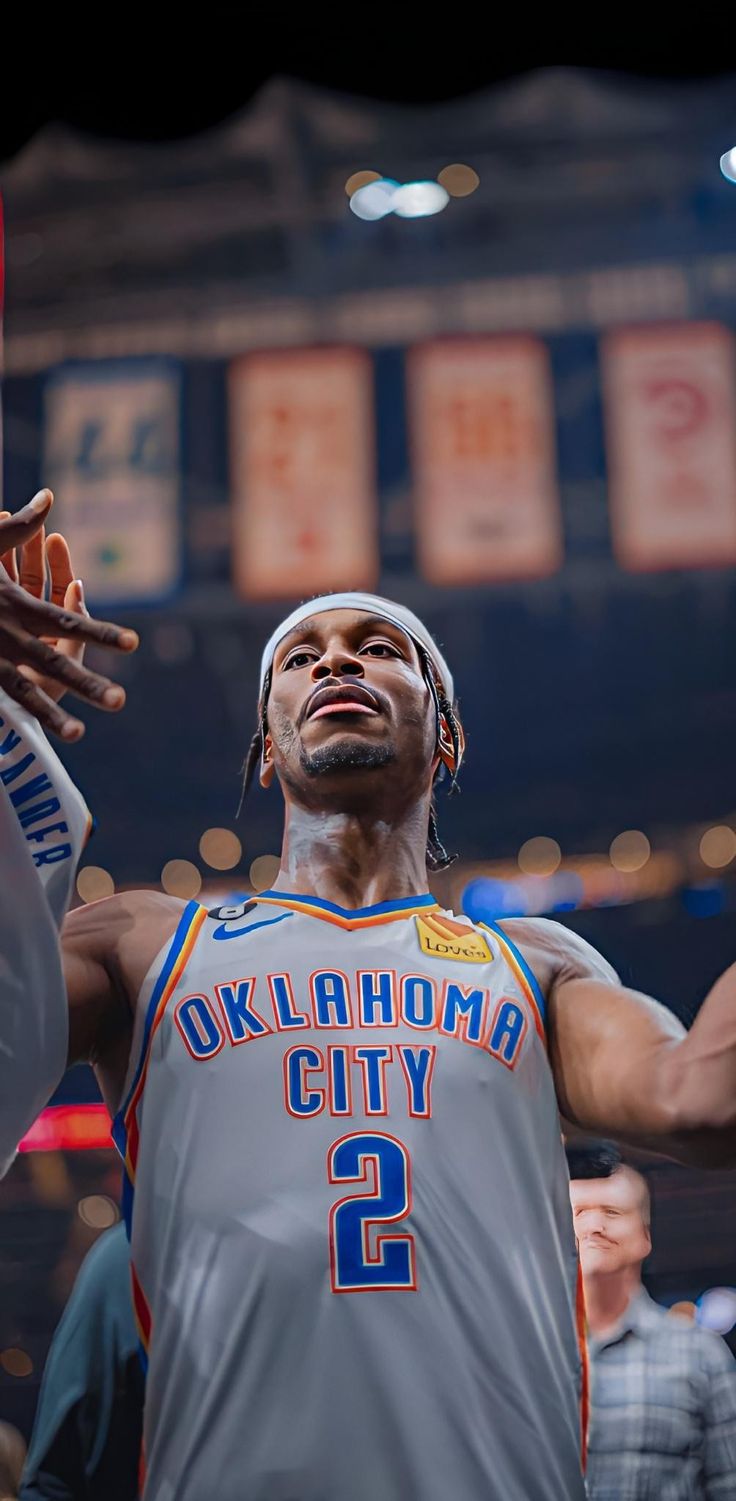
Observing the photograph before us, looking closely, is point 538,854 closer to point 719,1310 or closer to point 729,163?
point 719,1310

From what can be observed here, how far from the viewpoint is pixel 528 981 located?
8.38ft

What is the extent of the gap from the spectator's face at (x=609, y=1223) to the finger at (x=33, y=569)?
→ 7.64ft

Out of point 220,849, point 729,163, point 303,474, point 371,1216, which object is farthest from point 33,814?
point 220,849

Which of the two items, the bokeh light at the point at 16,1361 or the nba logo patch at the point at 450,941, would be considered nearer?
the nba logo patch at the point at 450,941

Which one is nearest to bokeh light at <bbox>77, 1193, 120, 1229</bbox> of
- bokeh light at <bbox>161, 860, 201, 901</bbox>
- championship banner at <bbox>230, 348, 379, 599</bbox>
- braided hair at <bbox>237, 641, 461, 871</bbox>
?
bokeh light at <bbox>161, 860, 201, 901</bbox>

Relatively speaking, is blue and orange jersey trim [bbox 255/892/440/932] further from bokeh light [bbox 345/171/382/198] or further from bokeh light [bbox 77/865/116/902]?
bokeh light [bbox 77/865/116/902]

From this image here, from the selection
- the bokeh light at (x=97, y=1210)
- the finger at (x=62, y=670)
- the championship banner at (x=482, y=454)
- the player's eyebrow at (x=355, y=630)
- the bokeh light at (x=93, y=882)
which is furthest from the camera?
the bokeh light at (x=93, y=882)

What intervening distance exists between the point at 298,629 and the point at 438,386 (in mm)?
6230

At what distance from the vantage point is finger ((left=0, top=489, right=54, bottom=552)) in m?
2.14

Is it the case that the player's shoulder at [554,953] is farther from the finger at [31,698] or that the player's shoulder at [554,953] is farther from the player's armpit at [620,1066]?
the finger at [31,698]

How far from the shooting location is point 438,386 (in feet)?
29.1

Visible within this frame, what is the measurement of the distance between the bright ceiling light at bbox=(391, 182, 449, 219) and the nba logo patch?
8.64m

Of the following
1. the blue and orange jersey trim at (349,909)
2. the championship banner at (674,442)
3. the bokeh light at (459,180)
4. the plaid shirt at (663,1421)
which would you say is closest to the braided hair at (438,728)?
the blue and orange jersey trim at (349,909)

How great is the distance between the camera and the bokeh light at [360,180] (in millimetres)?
10250
